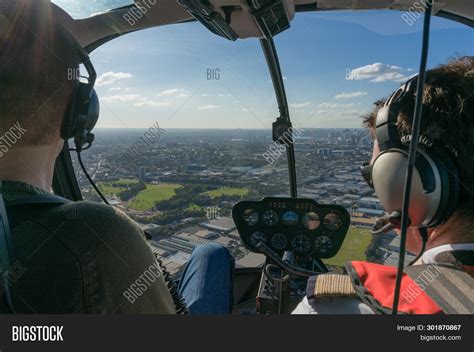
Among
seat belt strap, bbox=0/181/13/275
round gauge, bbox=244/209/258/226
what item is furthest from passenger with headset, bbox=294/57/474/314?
round gauge, bbox=244/209/258/226

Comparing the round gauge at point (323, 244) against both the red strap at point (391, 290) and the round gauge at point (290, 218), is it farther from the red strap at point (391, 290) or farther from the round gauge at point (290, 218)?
the red strap at point (391, 290)

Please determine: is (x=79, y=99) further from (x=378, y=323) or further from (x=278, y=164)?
(x=278, y=164)

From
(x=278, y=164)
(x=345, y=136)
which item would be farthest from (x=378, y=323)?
(x=278, y=164)

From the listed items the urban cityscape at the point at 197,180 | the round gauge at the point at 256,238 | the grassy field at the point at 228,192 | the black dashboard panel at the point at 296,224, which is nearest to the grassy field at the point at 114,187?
the urban cityscape at the point at 197,180

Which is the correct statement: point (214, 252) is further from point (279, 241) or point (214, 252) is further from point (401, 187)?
point (401, 187)

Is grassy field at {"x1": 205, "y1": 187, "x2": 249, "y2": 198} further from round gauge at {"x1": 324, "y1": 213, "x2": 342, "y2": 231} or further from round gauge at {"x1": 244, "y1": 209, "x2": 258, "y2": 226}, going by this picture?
round gauge at {"x1": 324, "y1": 213, "x2": 342, "y2": 231}

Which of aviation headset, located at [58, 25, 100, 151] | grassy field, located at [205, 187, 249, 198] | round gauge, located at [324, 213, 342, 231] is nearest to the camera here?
aviation headset, located at [58, 25, 100, 151]

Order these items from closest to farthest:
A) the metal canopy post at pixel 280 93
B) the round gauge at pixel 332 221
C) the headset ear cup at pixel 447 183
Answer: the headset ear cup at pixel 447 183 → the round gauge at pixel 332 221 → the metal canopy post at pixel 280 93
